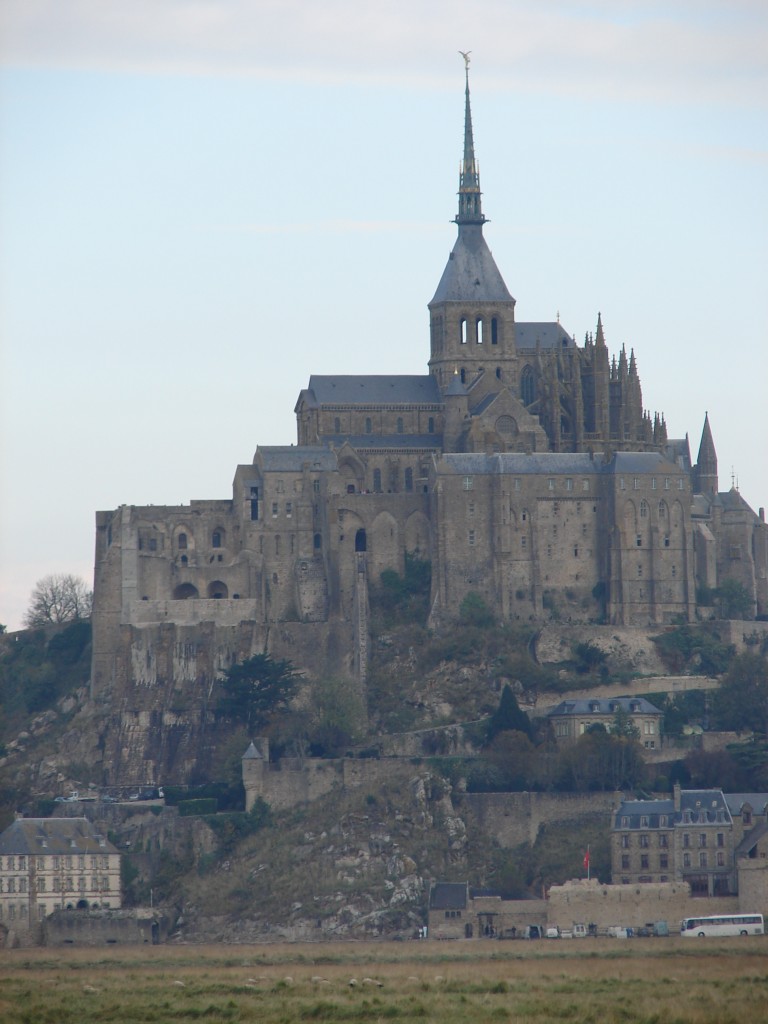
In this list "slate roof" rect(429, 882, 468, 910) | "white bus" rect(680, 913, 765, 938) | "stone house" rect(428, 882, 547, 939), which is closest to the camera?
"white bus" rect(680, 913, 765, 938)

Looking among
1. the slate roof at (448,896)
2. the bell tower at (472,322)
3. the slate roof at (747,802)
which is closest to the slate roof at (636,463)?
the bell tower at (472,322)

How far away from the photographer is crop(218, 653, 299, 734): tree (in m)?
119

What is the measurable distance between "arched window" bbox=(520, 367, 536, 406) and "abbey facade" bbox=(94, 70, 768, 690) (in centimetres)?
248

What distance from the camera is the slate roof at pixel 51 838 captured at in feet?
352

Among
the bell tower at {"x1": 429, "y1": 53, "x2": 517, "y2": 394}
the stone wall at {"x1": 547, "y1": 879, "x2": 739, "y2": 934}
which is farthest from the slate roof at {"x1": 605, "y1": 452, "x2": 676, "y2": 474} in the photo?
the stone wall at {"x1": 547, "y1": 879, "x2": 739, "y2": 934}

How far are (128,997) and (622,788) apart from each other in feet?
119

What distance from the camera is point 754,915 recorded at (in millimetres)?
99188

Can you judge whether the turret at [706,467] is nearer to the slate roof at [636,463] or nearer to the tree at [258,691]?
the slate roof at [636,463]

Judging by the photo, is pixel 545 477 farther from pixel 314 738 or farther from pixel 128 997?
pixel 128 997

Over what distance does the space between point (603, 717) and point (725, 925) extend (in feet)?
60.5

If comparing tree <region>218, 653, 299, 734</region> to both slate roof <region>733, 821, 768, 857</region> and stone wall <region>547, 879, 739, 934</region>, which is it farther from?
slate roof <region>733, 821, 768, 857</region>

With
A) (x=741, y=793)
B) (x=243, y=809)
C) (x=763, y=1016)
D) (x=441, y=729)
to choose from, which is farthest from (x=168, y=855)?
(x=763, y=1016)

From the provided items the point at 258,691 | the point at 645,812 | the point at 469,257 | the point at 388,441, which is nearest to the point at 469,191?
the point at 469,257

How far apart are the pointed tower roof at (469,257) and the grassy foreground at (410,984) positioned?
43.1 metres
